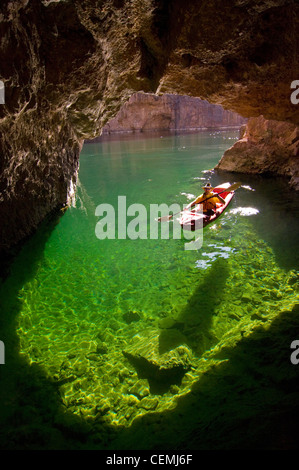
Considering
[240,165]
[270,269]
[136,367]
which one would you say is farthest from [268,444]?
[240,165]

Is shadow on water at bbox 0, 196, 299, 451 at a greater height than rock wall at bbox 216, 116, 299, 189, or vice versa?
rock wall at bbox 216, 116, 299, 189

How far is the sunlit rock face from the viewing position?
3.67 meters

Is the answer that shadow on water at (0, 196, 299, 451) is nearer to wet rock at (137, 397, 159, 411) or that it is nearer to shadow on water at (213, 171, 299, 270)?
wet rock at (137, 397, 159, 411)

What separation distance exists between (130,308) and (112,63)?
200 inches

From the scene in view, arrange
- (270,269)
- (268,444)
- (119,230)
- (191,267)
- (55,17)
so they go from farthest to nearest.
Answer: (119,230)
(191,267)
(270,269)
(55,17)
(268,444)

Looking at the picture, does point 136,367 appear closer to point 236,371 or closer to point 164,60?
point 236,371

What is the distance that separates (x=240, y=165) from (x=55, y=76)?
10961 millimetres

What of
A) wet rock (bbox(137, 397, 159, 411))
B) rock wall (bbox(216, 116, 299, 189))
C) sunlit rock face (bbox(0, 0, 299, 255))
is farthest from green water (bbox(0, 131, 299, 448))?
rock wall (bbox(216, 116, 299, 189))

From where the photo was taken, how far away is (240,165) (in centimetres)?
1327

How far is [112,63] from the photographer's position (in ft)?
17.3

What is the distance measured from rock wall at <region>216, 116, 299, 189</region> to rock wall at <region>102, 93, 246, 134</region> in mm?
32808

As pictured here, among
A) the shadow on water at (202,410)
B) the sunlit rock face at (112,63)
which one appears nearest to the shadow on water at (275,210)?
the shadow on water at (202,410)

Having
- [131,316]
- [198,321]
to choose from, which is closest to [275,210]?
[198,321]

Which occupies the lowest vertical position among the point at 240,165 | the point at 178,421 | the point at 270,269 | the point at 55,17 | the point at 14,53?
the point at 178,421
